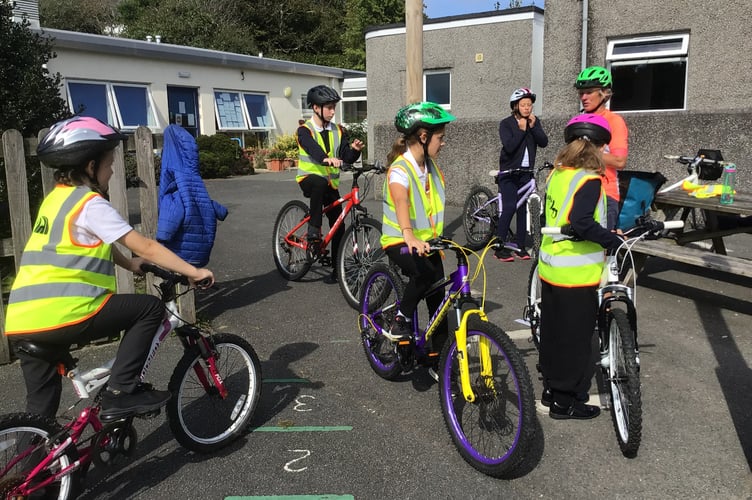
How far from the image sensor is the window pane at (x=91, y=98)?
16.8 meters

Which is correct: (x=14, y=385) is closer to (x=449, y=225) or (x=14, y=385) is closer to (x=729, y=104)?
(x=449, y=225)

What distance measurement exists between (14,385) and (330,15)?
40578 millimetres

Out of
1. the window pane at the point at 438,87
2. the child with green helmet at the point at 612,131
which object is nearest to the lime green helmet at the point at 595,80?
the child with green helmet at the point at 612,131

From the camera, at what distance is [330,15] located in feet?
137

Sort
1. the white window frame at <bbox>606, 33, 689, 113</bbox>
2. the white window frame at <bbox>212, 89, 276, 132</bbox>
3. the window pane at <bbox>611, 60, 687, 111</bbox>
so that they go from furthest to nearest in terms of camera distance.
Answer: the white window frame at <bbox>212, 89, 276, 132</bbox>, the window pane at <bbox>611, 60, 687, 111</bbox>, the white window frame at <bbox>606, 33, 689, 113</bbox>

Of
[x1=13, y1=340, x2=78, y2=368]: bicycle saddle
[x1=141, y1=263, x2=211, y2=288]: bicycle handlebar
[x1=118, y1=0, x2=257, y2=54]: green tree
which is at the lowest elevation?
[x1=13, y1=340, x2=78, y2=368]: bicycle saddle

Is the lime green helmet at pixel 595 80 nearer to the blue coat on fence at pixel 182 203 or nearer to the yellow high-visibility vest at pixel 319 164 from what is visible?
the yellow high-visibility vest at pixel 319 164

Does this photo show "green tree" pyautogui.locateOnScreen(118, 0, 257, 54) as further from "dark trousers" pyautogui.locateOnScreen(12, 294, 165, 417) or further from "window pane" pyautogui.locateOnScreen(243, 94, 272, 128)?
"dark trousers" pyautogui.locateOnScreen(12, 294, 165, 417)

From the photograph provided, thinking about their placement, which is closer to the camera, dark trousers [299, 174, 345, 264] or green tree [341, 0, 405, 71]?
dark trousers [299, 174, 345, 264]

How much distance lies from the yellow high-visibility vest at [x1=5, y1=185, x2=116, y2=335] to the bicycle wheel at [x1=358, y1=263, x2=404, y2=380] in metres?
2.04

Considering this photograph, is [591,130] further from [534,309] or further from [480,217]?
[480,217]

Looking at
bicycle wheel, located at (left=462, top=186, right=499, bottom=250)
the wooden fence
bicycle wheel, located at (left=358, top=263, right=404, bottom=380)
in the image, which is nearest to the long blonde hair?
bicycle wheel, located at (left=358, top=263, right=404, bottom=380)

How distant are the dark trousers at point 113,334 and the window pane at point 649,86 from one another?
10.9 m

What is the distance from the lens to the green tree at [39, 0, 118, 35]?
3444 cm
